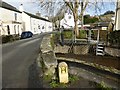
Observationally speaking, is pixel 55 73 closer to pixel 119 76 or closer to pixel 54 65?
pixel 54 65

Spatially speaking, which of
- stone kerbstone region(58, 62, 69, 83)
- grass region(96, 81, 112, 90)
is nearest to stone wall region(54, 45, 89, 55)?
stone kerbstone region(58, 62, 69, 83)

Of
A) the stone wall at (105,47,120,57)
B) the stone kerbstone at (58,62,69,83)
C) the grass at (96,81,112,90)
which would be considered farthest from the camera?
the stone wall at (105,47,120,57)

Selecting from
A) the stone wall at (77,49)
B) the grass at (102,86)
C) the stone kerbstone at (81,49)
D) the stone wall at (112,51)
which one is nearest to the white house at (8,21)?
the stone wall at (77,49)

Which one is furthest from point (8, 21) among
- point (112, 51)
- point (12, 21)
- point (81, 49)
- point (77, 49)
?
point (112, 51)

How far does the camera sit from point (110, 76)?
28.5ft

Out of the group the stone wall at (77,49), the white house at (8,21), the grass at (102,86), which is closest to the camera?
the grass at (102,86)

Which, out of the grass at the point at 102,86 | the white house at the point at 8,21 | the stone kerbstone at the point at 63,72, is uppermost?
the white house at the point at 8,21

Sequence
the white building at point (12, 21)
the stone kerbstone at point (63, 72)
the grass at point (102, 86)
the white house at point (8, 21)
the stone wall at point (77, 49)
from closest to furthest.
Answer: the grass at point (102, 86) < the stone kerbstone at point (63, 72) < the stone wall at point (77, 49) < the white house at point (8, 21) < the white building at point (12, 21)

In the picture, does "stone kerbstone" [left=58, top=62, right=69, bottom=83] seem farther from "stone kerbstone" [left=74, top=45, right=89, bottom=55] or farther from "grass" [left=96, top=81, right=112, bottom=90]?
"stone kerbstone" [left=74, top=45, right=89, bottom=55]

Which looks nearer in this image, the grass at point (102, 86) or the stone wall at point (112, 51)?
the grass at point (102, 86)

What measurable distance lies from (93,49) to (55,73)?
1056cm

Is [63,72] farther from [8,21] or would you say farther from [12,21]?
[12,21]

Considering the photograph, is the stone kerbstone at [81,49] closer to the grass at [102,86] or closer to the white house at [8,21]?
the grass at [102,86]

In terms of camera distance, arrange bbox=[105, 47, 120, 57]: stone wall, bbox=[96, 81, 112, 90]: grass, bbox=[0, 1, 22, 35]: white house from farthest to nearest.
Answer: bbox=[0, 1, 22, 35]: white house, bbox=[105, 47, 120, 57]: stone wall, bbox=[96, 81, 112, 90]: grass
